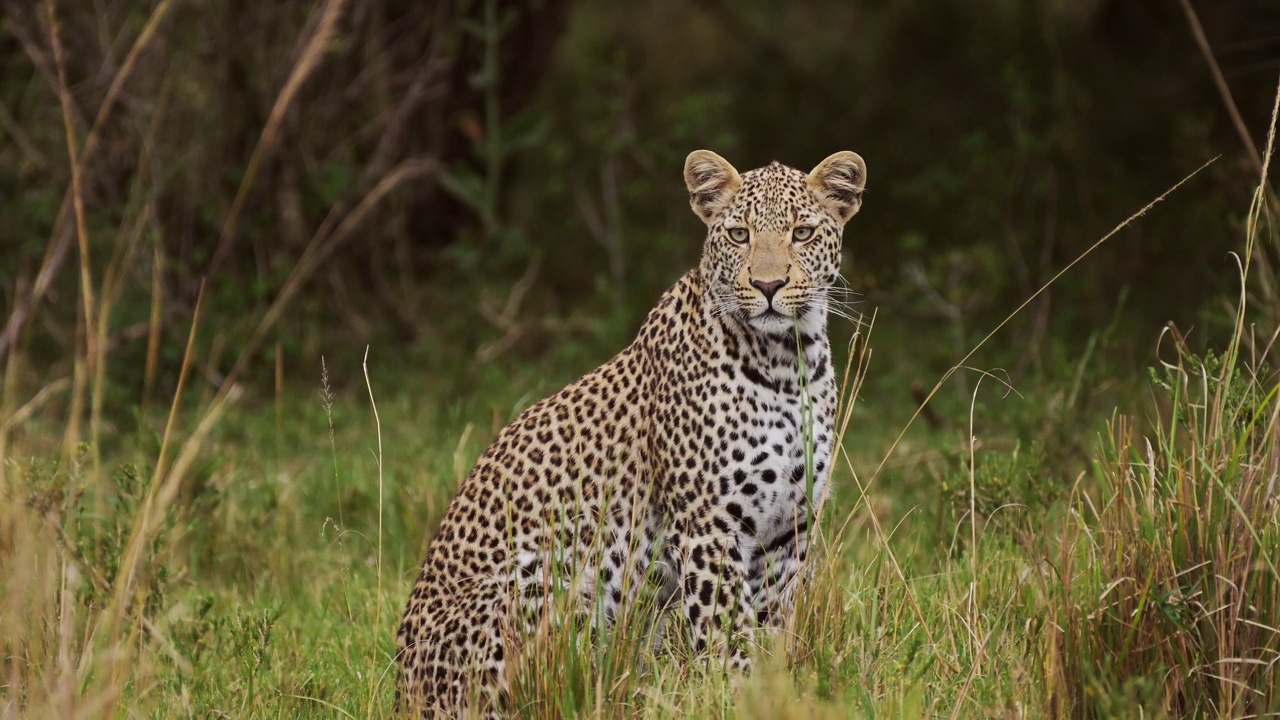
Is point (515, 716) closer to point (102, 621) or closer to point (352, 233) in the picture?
point (102, 621)

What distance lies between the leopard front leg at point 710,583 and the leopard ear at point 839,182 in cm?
103

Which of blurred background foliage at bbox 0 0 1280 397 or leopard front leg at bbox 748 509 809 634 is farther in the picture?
blurred background foliage at bbox 0 0 1280 397

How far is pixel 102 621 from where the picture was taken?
Answer: 3.50 metres

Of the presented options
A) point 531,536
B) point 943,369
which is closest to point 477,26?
point 943,369

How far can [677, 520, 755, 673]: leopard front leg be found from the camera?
14.6 feet

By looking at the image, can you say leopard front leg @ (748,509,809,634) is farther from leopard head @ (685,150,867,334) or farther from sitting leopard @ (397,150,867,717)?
leopard head @ (685,150,867,334)

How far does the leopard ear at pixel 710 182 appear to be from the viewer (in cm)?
488

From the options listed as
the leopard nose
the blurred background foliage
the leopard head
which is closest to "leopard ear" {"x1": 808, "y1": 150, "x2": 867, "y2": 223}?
the leopard head

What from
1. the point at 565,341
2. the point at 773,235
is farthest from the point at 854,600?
the point at 565,341

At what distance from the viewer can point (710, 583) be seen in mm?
4500

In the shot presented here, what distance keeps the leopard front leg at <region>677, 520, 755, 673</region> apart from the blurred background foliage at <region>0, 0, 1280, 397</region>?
2922 millimetres

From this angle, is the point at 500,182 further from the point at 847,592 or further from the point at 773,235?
the point at 847,592

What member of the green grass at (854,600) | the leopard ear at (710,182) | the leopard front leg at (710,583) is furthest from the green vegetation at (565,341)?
the leopard ear at (710,182)

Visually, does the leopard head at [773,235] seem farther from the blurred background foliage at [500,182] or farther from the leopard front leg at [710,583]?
the blurred background foliage at [500,182]
